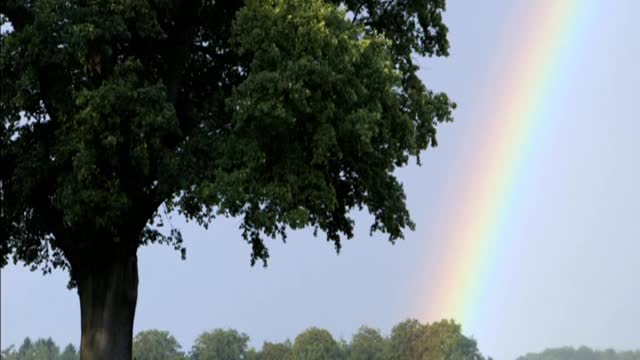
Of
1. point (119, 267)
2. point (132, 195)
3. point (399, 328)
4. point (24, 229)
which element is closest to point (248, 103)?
point (132, 195)

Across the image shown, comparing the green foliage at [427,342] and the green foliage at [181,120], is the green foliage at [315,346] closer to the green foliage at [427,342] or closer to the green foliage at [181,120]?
the green foliage at [427,342]

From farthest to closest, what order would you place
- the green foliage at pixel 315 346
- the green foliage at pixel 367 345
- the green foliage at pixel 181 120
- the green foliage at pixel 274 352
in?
the green foliage at pixel 367 345, the green foliage at pixel 274 352, the green foliage at pixel 315 346, the green foliage at pixel 181 120

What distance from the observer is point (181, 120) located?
25.3m

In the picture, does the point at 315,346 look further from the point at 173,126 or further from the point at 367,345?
the point at 173,126

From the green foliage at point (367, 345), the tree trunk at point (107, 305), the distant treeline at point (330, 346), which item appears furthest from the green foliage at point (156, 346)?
the tree trunk at point (107, 305)

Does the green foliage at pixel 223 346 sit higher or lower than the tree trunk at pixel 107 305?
higher

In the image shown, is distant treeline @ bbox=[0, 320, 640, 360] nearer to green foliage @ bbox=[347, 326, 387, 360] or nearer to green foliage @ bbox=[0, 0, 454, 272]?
green foliage @ bbox=[347, 326, 387, 360]

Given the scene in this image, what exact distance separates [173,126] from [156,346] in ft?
455

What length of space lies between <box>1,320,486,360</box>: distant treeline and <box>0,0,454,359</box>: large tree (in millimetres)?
120220

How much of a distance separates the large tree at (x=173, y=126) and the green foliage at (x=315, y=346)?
11963 centimetres

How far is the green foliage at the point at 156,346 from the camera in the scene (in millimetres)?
151625

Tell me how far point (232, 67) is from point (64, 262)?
9.13m

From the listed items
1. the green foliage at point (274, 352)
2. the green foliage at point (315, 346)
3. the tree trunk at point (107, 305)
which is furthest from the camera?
the green foliage at point (274, 352)

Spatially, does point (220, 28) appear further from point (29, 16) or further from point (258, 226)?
point (258, 226)
